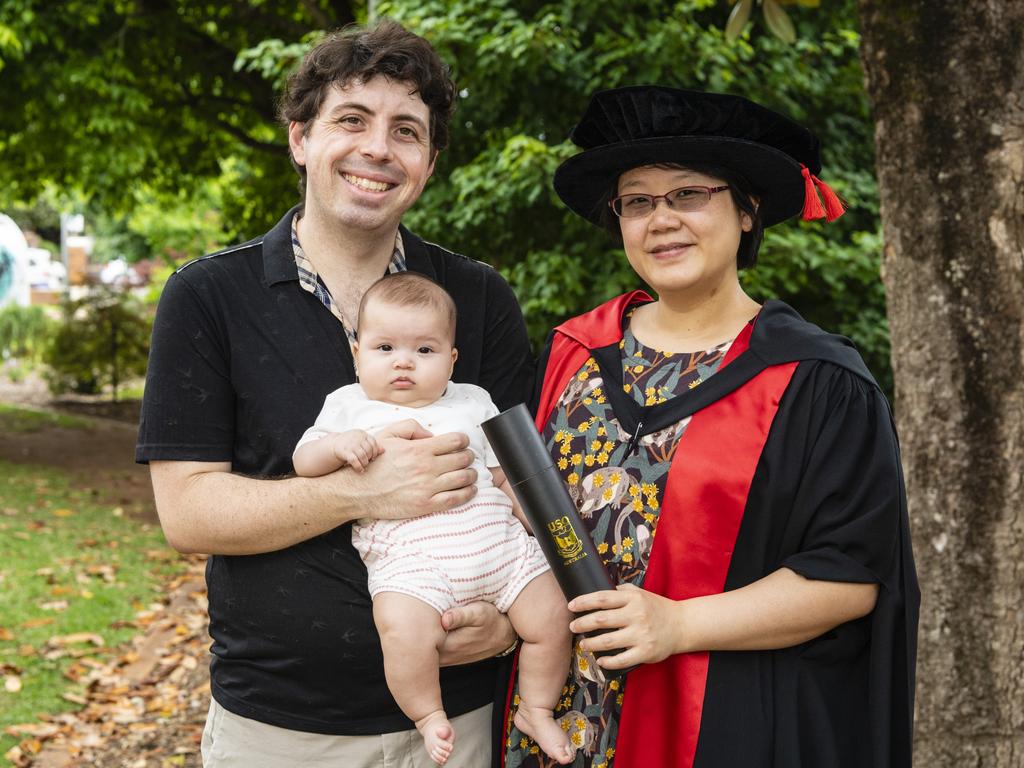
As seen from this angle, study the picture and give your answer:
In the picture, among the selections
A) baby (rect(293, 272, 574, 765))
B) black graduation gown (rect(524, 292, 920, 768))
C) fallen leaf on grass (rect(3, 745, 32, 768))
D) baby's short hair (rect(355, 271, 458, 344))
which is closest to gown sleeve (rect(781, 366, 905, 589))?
black graduation gown (rect(524, 292, 920, 768))

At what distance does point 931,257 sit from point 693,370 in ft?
5.04

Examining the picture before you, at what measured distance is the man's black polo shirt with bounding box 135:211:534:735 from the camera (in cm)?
233

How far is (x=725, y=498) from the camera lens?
2207mm

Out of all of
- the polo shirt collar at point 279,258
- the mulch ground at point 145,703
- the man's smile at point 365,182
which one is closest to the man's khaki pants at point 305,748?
the polo shirt collar at point 279,258

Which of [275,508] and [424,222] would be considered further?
[424,222]

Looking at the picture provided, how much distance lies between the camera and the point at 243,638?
2.42m

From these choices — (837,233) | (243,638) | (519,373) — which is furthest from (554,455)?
(837,233)

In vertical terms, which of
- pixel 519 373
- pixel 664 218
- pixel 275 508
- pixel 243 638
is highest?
pixel 664 218

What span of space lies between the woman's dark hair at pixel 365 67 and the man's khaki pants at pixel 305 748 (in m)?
1.42

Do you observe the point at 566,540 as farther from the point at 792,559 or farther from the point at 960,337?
the point at 960,337

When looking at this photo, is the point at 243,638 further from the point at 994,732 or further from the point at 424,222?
the point at 424,222

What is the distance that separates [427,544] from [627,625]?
48 cm

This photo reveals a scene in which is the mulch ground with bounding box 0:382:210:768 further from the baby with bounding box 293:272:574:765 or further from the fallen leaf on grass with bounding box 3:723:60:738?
the baby with bounding box 293:272:574:765

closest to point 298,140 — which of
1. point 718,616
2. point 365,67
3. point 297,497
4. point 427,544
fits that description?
point 365,67
